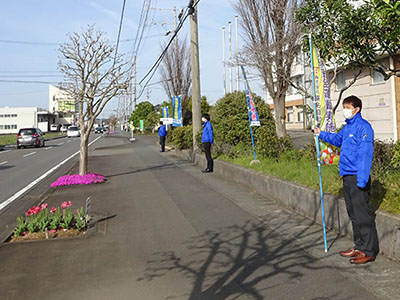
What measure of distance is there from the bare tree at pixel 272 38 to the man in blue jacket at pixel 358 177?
760 cm

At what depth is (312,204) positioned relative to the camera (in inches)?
249

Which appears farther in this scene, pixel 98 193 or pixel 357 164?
pixel 98 193

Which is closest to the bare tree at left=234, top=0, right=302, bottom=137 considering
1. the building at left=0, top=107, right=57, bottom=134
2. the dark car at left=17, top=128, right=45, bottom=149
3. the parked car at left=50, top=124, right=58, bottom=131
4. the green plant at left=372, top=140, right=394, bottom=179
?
the green plant at left=372, top=140, right=394, bottom=179

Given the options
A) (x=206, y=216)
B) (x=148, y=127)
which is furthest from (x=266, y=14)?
(x=148, y=127)

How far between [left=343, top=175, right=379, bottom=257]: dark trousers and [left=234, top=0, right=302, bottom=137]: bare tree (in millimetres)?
7835

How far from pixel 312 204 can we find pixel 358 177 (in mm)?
2005

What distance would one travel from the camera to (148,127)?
2333 inches

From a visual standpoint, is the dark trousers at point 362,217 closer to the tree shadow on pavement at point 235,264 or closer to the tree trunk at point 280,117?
the tree shadow on pavement at point 235,264

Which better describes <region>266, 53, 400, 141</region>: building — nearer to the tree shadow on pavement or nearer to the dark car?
the tree shadow on pavement

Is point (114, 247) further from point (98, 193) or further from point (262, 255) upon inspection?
point (98, 193)

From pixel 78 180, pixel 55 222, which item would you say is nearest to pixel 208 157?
pixel 78 180

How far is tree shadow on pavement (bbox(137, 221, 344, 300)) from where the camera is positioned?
156 inches

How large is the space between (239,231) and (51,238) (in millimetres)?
2876

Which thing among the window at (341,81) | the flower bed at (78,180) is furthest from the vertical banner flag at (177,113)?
Answer: the flower bed at (78,180)
